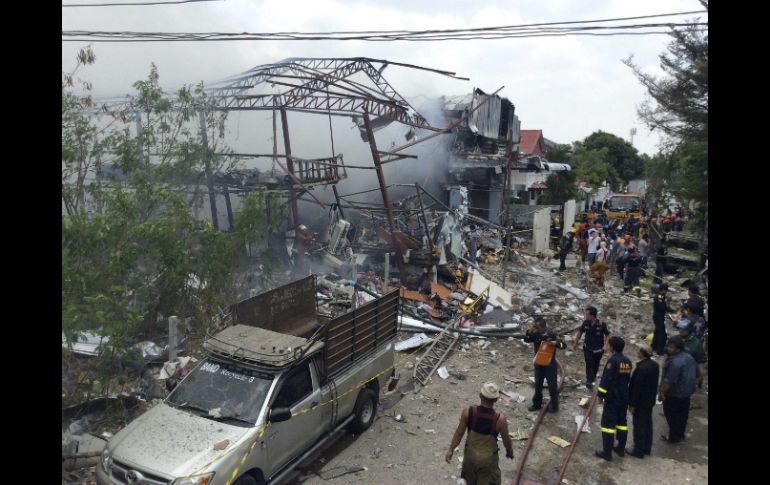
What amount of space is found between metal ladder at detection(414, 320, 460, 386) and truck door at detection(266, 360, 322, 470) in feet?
10.3

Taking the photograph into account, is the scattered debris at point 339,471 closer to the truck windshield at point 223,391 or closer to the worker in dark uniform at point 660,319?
the truck windshield at point 223,391

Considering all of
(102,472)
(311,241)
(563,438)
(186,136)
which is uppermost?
(186,136)

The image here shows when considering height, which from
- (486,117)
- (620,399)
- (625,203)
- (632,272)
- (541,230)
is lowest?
(620,399)

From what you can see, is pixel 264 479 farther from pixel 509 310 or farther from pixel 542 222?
pixel 542 222

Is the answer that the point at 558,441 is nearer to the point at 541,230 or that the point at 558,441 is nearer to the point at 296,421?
the point at 296,421

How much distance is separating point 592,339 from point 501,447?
2526 millimetres

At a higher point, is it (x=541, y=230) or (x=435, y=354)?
(x=541, y=230)

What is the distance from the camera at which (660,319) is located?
380 inches

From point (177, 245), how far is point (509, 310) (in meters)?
8.01

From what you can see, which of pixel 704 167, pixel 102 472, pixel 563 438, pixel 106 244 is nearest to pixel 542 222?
pixel 704 167

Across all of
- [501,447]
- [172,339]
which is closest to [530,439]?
[501,447]

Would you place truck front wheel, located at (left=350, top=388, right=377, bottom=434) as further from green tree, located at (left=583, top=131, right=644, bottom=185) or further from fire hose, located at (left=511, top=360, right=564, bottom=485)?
green tree, located at (left=583, top=131, right=644, bottom=185)

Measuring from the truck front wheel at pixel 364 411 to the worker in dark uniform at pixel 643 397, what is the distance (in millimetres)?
3340
